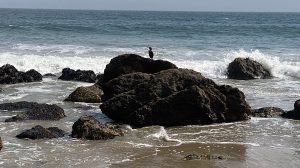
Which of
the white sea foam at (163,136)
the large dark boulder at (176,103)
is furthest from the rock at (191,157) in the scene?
the large dark boulder at (176,103)

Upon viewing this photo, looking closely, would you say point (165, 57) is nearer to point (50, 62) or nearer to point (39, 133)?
point (50, 62)

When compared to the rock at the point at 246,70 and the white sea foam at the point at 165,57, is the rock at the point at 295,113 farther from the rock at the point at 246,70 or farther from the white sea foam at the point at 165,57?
the white sea foam at the point at 165,57

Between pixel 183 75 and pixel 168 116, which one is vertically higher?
pixel 183 75

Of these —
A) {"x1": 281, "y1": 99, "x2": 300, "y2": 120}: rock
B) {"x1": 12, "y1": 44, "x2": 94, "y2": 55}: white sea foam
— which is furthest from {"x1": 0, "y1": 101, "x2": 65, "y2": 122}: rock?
{"x1": 12, "y1": 44, "x2": 94, "y2": 55}: white sea foam

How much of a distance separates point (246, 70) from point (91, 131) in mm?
11590

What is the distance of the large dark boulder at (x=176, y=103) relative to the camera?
1159 centimetres

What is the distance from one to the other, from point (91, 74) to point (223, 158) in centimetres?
1087

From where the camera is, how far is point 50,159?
28.8 feet

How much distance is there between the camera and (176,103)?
38.3 feet

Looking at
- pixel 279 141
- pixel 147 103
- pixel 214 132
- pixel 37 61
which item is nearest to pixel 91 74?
pixel 37 61

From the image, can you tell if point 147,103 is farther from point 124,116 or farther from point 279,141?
point 279,141

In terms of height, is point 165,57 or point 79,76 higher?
point 79,76

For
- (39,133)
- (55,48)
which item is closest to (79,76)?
(39,133)

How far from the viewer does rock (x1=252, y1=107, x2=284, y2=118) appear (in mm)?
12595
